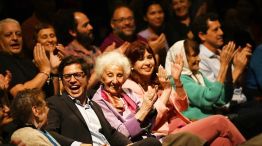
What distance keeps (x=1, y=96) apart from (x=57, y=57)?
758 mm

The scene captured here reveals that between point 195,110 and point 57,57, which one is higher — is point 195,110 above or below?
below

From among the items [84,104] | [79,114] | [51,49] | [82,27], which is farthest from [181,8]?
[79,114]

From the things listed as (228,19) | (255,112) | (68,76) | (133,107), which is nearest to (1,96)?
(68,76)

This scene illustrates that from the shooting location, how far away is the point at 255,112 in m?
6.71

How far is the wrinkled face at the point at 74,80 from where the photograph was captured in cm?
583

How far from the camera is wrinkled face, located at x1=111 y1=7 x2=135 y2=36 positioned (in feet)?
24.8

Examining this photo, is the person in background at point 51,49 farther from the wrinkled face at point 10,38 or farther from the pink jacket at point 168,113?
the pink jacket at point 168,113

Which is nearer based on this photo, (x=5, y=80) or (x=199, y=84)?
(x=5, y=80)

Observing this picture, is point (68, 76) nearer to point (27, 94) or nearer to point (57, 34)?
point (27, 94)

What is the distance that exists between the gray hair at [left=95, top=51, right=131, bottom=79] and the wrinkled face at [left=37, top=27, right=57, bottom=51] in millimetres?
681

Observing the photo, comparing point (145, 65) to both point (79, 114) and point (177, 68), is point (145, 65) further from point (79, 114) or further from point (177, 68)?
point (79, 114)

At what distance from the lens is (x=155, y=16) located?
8141mm

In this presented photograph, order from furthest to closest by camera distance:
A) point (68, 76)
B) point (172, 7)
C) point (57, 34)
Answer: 1. point (172, 7)
2. point (57, 34)
3. point (68, 76)

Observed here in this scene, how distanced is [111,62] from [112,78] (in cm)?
12
